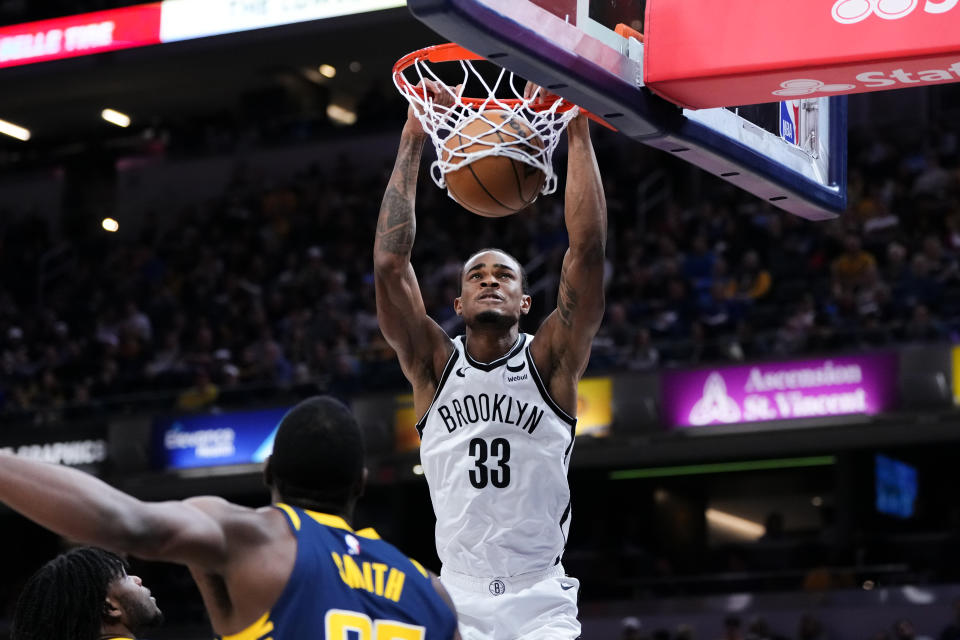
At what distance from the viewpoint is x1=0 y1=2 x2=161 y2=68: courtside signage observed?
16344 millimetres

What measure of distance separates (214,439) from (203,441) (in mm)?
179

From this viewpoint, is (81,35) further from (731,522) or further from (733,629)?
(731,522)

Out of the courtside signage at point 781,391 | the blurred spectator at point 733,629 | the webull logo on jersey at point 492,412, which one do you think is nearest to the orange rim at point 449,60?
the webull logo on jersey at point 492,412

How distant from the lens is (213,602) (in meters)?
2.92

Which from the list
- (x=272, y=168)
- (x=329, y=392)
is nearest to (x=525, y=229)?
(x=329, y=392)

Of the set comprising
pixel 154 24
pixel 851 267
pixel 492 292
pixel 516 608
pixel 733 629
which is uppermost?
pixel 154 24

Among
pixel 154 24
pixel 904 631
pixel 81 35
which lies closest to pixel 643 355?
pixel 904 631

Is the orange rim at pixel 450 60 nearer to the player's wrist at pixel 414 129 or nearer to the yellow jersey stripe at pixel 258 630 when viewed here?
the player's wrist at pixel 414 129

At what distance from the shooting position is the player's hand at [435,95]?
5.41 metres

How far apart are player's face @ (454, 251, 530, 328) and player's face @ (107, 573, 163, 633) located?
2.00 metres

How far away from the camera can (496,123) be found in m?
5.19

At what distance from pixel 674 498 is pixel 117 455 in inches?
292

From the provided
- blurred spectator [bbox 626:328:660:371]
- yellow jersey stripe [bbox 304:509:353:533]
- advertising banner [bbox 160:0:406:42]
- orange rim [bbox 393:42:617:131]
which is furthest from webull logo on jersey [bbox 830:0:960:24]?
advertising banner [bbox 160:0:406:42]

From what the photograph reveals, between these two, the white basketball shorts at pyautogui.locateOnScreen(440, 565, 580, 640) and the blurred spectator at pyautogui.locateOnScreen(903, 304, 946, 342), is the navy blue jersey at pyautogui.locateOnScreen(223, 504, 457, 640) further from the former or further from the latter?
the blurred spectator at pyautogui.locateOnScreen(903, 304, 946, 342)
